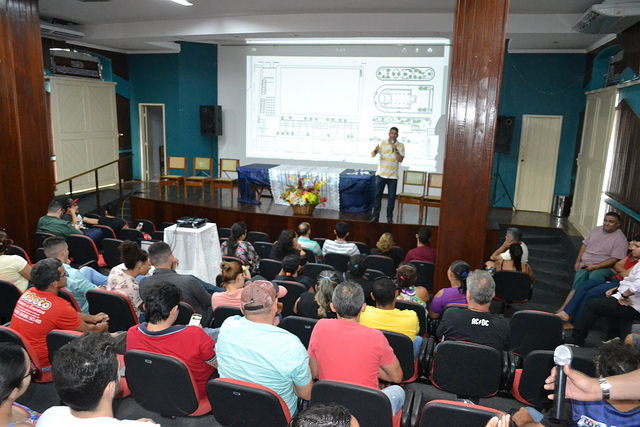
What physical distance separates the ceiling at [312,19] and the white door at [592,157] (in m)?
1.19

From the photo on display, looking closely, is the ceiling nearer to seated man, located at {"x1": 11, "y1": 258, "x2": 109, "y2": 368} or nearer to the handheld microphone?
seated man, located at {"x1": 11, "y1": 258, "x2": 109, "y2": 368}

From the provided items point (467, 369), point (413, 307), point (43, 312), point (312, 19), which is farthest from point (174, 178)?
point (467, 369)

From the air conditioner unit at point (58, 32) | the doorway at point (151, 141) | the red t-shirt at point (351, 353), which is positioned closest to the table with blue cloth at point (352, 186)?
the doorway at point (151, 141)

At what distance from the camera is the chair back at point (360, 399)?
200 centimetres

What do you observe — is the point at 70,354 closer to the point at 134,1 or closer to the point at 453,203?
the point at 453,203

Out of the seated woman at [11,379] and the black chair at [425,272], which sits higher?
the seated woman at [11,379]

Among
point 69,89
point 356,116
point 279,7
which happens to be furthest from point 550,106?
point 69,89

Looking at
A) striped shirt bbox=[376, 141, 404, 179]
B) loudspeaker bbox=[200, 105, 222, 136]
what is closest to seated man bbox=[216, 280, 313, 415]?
striped shirt bbox=[376, 141, 404, 179]

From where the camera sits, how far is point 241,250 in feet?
15.8

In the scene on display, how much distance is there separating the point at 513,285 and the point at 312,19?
6.01 m

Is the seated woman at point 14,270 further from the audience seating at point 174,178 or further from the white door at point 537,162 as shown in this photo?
the white door at point 537,162

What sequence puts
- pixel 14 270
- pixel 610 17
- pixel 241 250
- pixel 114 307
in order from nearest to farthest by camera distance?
pixel 114 307, pixel 14 270, pixel 241 250, pixel 610 17

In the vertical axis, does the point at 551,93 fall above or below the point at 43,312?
above

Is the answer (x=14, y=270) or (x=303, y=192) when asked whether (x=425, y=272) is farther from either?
(x=14, y=270)
